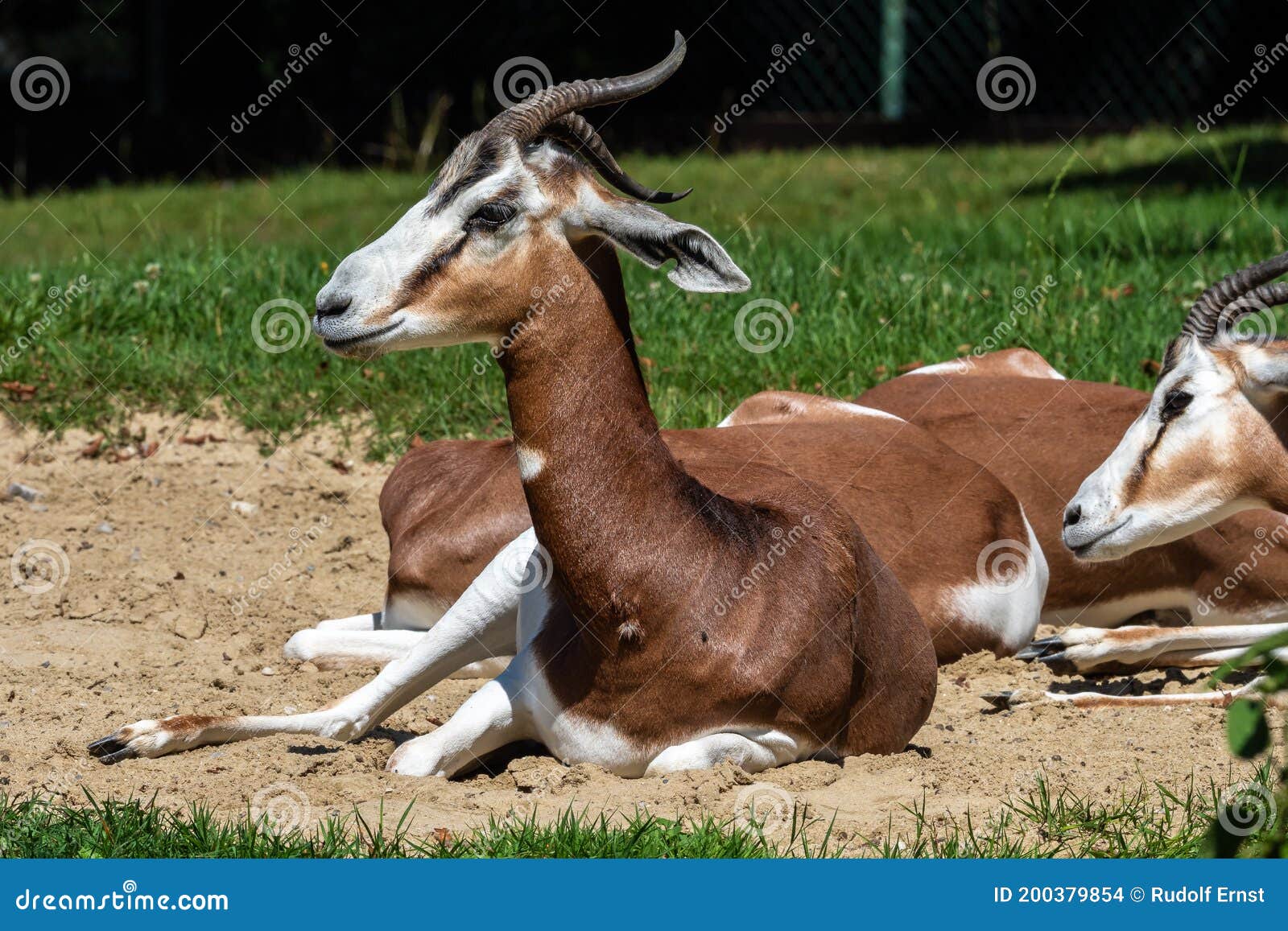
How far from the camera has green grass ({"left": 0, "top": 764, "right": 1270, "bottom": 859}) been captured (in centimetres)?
335

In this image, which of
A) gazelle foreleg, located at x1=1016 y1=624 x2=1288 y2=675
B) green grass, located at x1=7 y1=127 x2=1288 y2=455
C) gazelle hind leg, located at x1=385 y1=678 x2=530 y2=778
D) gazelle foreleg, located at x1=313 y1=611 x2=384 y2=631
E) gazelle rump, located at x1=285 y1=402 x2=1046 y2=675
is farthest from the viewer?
green grass, located at x1=7 y1=127 x2=1288 y2=455

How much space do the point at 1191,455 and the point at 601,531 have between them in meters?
1.96

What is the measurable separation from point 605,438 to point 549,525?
242 mm

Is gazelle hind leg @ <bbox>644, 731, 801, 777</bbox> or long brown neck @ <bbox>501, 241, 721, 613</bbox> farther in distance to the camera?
gazelle hind leg @ <bbox>644, 731, 801, 777</bbox>

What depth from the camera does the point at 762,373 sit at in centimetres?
723

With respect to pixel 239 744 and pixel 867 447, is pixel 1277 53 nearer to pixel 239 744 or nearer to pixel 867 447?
pixel 867 447

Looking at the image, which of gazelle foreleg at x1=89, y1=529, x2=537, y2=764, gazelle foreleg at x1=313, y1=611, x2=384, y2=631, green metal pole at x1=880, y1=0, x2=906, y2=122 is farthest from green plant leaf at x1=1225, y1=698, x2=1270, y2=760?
green metal pole at x1=880, y1=0, x2=906, y2=122

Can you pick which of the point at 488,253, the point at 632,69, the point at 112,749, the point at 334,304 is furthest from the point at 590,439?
the point at 632,69

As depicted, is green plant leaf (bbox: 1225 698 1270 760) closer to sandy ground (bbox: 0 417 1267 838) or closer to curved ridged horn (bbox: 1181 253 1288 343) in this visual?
sandy ground (bbox: 0 417 1267 838)

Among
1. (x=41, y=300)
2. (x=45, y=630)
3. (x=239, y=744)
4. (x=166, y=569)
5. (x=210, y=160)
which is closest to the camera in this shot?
(x=239, y=744)

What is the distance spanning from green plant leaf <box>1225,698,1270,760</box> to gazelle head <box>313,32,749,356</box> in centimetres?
176

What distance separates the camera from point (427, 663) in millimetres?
4348

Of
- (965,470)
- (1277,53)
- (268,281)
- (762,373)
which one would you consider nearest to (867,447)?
(965,470)

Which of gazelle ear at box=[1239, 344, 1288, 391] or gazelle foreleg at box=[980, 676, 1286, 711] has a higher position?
gazelle ear at box=[1239, 344, 1288, 391]
